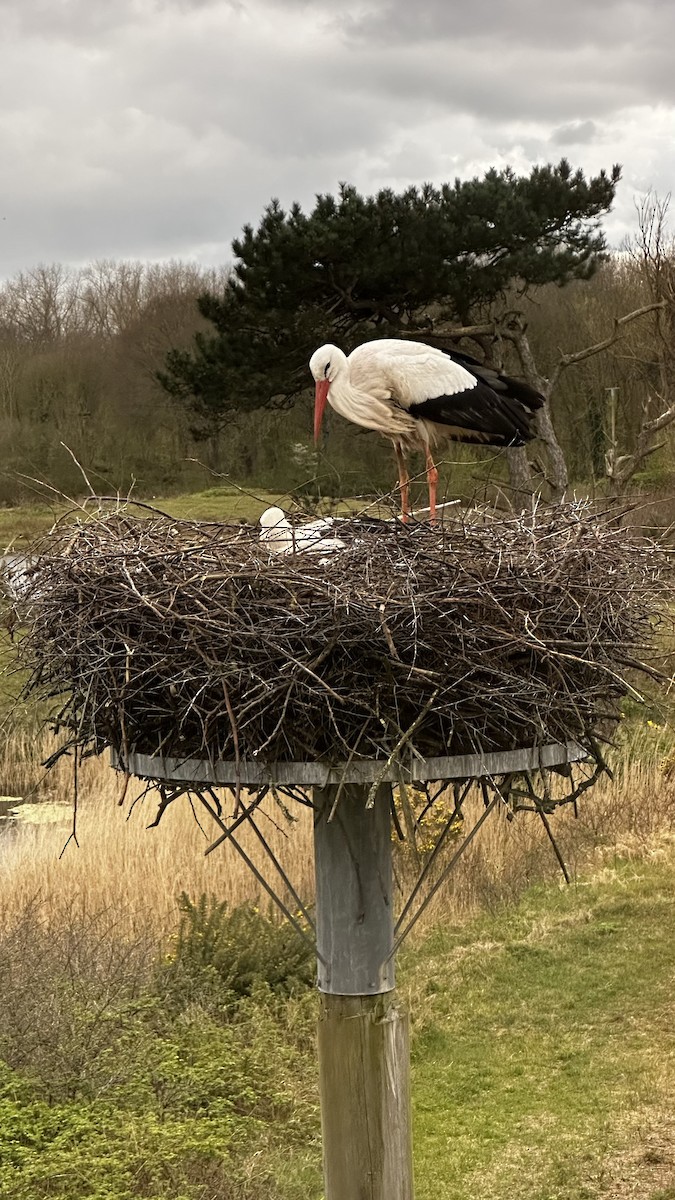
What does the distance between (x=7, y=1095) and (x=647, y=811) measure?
19.3 ft

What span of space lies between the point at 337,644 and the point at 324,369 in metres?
1.94

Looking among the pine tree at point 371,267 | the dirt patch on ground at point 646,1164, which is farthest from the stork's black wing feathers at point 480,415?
the pine tree at point 371,267

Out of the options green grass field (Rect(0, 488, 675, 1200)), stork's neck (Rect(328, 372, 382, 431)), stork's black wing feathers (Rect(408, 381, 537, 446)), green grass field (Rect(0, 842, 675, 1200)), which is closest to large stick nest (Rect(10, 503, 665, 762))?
stork's neck (Rect(328, 372, 382, 431))

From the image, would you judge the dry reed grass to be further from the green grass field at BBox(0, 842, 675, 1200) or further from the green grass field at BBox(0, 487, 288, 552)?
the green grass field at BBox(0, 487, 288, 552)

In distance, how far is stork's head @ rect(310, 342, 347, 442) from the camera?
13.6ft

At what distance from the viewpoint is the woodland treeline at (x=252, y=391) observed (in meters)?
13.3

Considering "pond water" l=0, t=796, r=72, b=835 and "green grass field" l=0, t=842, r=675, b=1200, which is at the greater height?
"pond water" l=0, t=796, r=72, b=835

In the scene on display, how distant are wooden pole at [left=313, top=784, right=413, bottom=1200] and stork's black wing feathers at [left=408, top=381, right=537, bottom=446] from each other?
1959 millimetres

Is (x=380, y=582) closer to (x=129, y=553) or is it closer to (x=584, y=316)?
(x=129, y=553)

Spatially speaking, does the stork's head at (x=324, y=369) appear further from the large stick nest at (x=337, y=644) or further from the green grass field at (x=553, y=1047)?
the green grass field at (x=553, y=1047)

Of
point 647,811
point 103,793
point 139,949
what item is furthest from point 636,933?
point 103,793

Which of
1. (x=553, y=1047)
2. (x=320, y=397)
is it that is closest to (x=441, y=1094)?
(x=553, y=1047)

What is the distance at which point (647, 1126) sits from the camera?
5.71 m

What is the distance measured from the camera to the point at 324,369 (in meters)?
4.18
